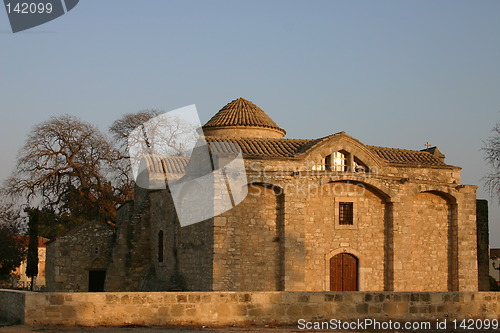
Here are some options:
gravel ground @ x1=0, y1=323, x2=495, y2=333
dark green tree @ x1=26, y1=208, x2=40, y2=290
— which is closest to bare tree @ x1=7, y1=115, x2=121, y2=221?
dark green tree @ x1=26, y1=208, x2=40, y2=290

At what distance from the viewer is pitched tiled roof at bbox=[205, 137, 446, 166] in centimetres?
2228

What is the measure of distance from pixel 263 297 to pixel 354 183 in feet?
35.9

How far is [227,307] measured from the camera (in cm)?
1243

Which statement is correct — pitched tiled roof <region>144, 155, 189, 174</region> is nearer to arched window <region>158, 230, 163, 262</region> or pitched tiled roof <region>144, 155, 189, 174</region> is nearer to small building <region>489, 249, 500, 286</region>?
arched window <region>158, 230, 163, 262</region>

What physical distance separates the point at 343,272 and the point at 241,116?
383 inches

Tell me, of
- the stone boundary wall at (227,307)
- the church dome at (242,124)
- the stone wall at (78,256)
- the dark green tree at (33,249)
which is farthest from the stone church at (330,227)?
the dark green tree at (33,249)

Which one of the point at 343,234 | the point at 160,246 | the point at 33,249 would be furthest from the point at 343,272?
the point at 33,249

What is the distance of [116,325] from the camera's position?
11.9m

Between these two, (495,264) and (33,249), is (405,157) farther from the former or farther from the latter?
(495,264)

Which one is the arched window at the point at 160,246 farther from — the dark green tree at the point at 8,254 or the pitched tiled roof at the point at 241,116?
the dark green tree at the point at 8,254

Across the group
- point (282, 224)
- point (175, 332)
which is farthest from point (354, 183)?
point (175, 332)

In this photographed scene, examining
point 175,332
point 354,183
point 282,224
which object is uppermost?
point 354,183

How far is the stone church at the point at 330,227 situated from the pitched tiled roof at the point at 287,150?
45mm

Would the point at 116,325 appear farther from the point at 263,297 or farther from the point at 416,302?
the point at 416,302
